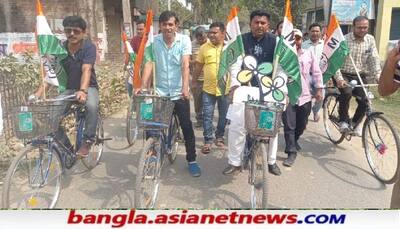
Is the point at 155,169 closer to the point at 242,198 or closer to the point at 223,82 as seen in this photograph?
the point at 242,198

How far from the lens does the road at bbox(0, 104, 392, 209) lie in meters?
3.96

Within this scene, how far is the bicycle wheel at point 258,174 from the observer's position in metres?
Result: 3.47

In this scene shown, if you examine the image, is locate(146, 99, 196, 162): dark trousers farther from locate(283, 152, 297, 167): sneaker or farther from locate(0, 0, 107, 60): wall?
locate(0, 0, 107, 60): wall

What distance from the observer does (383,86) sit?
233 cm

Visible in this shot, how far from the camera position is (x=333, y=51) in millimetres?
5086

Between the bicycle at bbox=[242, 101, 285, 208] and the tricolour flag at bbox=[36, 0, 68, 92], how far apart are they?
2.02 m

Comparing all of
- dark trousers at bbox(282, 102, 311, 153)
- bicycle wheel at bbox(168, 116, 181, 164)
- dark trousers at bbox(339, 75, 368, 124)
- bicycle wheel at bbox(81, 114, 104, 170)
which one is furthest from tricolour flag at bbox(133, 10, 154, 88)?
dark trousers at bbox(339, 75, 368, 124)

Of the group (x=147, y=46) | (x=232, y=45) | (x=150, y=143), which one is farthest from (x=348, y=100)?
(x=150, y=143)

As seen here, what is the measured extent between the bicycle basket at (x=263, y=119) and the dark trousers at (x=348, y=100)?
218cm

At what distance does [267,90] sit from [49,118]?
206 cm

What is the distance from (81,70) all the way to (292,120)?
2.65m

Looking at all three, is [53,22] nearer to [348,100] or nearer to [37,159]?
[348,100]

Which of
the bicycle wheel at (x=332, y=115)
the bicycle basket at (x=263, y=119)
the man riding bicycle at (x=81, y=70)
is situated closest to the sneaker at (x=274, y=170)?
the bicycle basket at (x=263, y=119)

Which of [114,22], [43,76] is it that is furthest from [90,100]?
[114,22]
